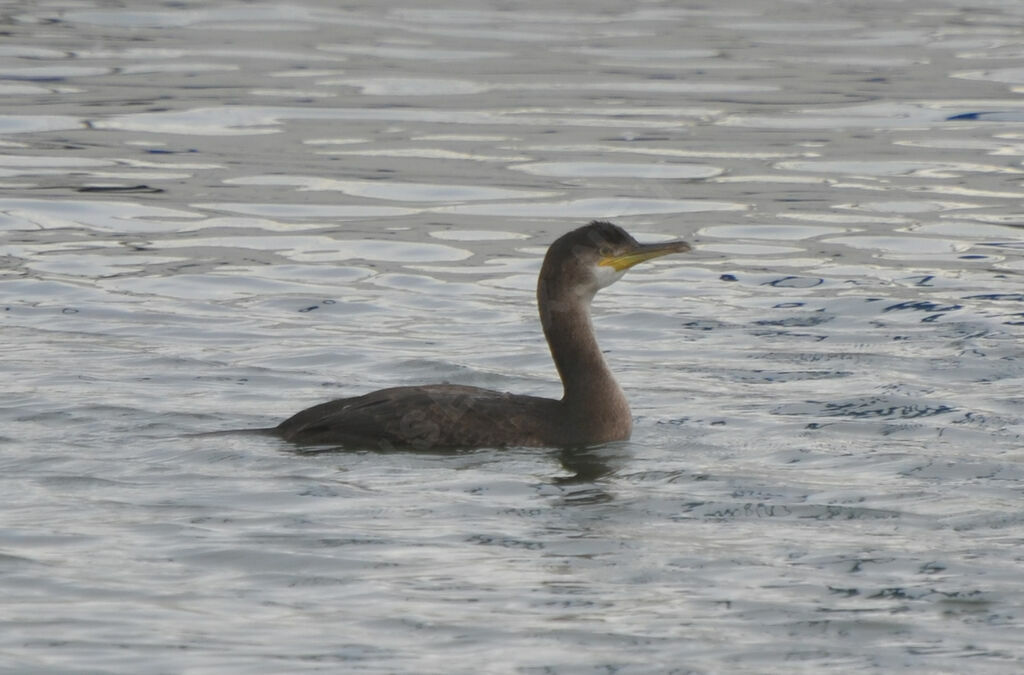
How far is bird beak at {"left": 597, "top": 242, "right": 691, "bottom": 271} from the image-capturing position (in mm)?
9945

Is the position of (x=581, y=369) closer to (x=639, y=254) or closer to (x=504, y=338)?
(x=639, y=254)

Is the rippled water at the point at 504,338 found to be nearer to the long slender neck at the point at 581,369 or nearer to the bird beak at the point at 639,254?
the long slender neck at the point at 581,369

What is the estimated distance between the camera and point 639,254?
32.8ft

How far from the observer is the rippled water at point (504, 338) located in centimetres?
693

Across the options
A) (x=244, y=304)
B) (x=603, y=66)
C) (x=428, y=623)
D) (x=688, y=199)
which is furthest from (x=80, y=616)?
(x=603, y=66)

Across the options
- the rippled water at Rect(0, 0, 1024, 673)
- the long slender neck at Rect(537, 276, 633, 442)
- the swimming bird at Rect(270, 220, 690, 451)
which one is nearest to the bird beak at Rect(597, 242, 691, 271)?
the swimming bird at Rect(270, 220, 690, 451)

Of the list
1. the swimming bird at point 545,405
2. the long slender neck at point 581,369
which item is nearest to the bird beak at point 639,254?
the swimming bird at point 545,405

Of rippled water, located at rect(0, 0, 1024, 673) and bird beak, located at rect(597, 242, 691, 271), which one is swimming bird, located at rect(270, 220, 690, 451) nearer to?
bird beak, located at rect(597, 242, 691, 271)

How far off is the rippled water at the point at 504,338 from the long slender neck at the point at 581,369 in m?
0.17

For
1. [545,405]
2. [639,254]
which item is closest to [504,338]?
[639,254]

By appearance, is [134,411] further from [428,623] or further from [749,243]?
[749,243]

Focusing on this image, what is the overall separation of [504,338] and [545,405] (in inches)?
114

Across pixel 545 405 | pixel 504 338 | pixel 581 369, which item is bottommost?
pixel 504 338

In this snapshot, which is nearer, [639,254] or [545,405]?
[545,405]
